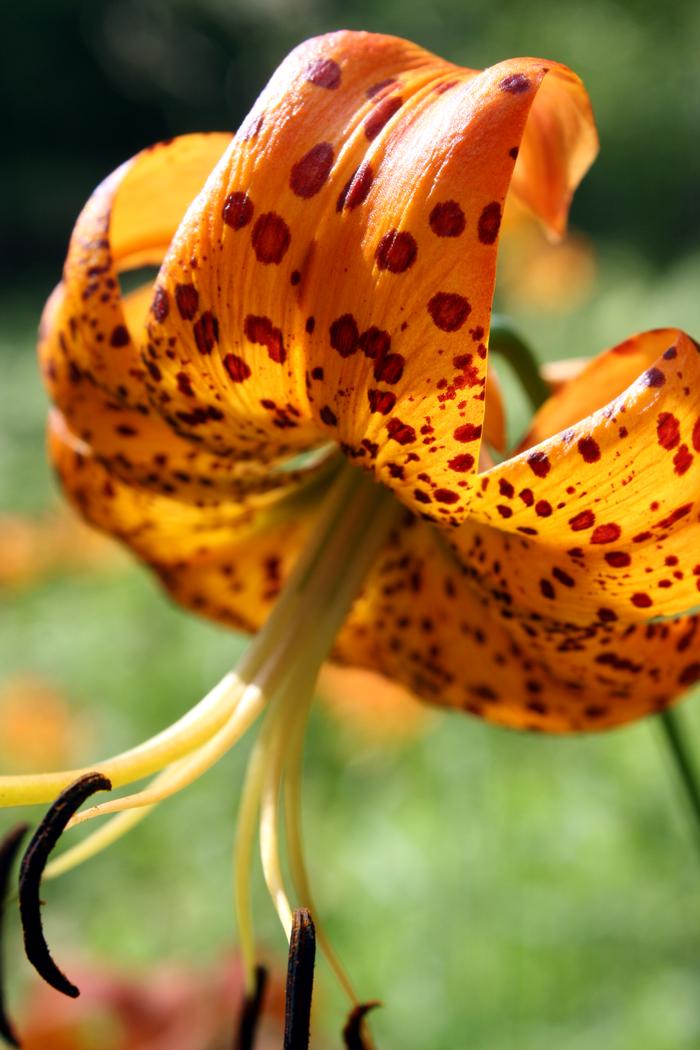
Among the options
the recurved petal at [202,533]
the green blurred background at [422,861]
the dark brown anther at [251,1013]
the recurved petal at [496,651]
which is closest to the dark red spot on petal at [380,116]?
the recurved petal at [496,651]

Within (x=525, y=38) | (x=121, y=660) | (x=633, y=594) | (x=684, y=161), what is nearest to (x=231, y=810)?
(x=121, y=660)

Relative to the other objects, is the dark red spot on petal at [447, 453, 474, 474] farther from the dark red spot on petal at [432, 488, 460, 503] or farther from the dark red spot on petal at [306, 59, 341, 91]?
the dark red spot on petal at [306, 59, 341, 91]

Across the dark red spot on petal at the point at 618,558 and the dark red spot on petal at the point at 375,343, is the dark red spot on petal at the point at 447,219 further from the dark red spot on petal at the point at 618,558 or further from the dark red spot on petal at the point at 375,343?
the dark red spot on petal at the point at 618,558

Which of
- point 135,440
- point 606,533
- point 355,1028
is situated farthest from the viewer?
point 135,440

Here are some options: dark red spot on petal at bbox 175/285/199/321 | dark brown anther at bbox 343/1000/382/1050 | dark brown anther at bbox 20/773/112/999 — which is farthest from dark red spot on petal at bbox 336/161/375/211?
dark brown anther at bbox 343/1000/382/1050

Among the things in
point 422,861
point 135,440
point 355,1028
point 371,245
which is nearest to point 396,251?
point 371,245

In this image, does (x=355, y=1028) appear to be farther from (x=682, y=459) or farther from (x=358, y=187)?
(x=358, y=187)

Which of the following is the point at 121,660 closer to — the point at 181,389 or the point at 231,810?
the point at 231,810
